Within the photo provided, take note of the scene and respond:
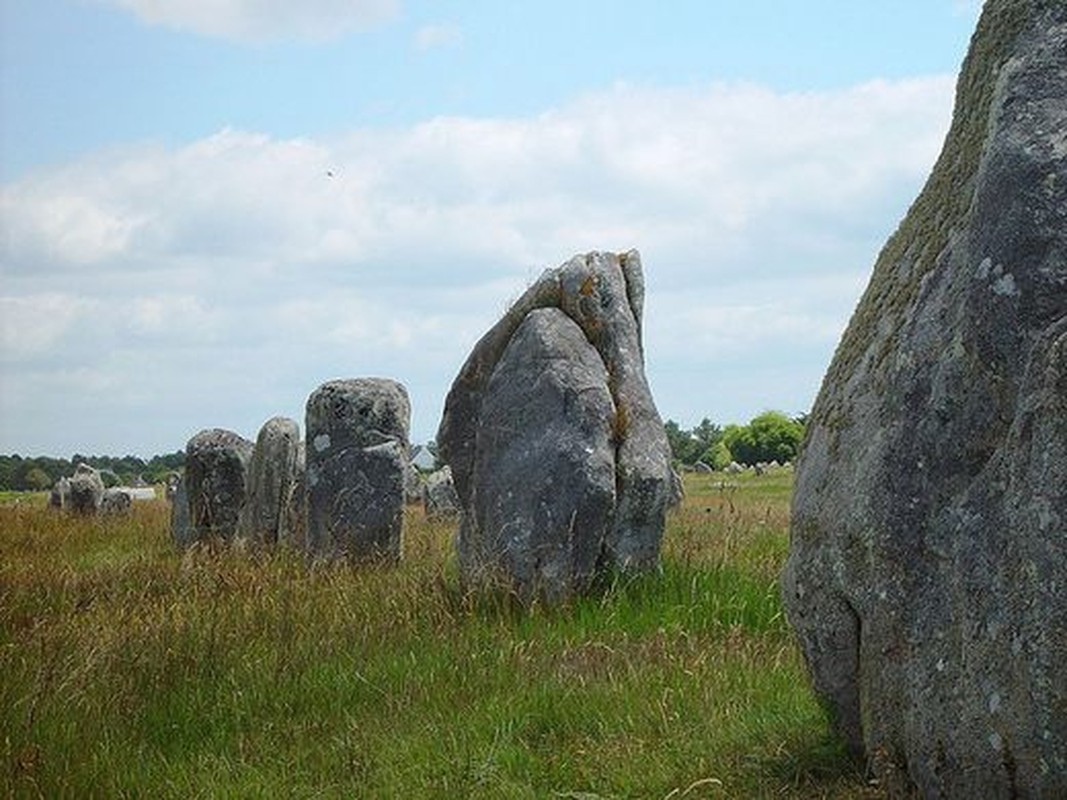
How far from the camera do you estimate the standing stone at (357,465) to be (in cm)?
1600

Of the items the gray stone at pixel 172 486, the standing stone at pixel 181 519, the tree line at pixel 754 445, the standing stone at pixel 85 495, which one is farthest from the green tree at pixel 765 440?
the standing stone at pixel 181 519

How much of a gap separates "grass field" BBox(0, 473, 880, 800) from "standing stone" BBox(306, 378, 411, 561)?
3.37 meters

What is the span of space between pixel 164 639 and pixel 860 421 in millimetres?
5021

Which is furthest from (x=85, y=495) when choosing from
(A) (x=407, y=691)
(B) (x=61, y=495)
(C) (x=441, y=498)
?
(A) (x=407, y=691)

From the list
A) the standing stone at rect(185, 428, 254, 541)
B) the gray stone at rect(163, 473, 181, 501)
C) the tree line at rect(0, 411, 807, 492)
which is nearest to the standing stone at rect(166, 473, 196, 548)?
the standing stone at rect(185, 428, 254, 541)

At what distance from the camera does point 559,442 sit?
11727 millimetres

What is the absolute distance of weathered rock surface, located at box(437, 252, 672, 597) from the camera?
11.5 m

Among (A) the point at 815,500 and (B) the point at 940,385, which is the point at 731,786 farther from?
(B) the point at 940,385

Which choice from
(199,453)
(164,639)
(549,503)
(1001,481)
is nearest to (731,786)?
(1001,481)

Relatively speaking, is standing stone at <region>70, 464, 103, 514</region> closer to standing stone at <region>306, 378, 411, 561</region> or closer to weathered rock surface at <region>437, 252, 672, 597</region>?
standing stone at <region>306, 378, 411, 561</region>

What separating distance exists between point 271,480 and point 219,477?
4.67ft

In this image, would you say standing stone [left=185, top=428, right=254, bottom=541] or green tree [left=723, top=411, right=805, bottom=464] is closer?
standing stone [left=185, top=428, right=254, bottom=541]

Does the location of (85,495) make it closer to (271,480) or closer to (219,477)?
(219,477)

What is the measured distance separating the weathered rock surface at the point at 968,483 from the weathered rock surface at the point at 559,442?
5302 mm
